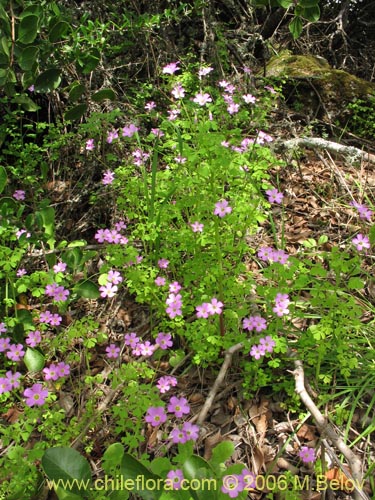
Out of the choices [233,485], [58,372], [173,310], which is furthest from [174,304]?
[233,485]

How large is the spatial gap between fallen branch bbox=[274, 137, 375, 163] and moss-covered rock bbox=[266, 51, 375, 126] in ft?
1.67

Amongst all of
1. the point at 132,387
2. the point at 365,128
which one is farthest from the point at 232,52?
the point at 132,387

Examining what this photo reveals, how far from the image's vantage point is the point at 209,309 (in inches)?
75.5

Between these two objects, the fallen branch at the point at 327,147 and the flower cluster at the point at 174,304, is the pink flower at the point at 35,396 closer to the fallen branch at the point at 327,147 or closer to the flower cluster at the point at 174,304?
the flower cluster at the point at 174,304

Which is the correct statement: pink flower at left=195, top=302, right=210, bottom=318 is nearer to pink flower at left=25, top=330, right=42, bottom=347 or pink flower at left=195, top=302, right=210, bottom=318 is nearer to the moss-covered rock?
pink flower at left=25, top=330, right=42, bottom=347

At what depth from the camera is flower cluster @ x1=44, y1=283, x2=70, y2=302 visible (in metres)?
1.98

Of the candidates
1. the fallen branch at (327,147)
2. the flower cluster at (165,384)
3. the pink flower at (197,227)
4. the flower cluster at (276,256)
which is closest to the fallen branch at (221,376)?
the flower cluster at (165,384)

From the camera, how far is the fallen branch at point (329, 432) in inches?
58.6

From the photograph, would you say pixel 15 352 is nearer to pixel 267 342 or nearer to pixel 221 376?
pixel 221 376

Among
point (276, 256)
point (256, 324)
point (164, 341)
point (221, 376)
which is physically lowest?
point (221, 376)

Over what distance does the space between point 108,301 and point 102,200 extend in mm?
663

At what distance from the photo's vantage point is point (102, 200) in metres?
2.75

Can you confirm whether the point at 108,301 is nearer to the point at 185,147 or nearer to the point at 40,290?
the point at 40,290

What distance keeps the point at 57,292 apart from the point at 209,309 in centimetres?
68
